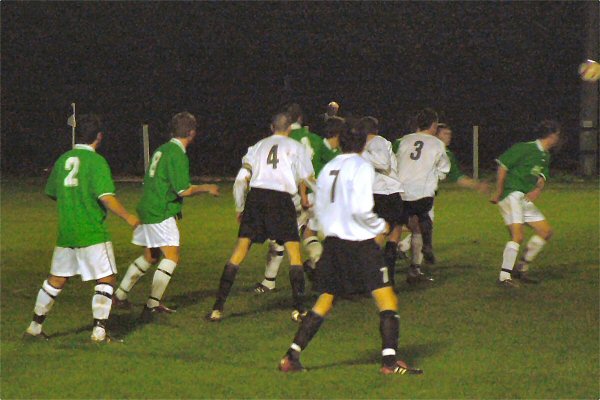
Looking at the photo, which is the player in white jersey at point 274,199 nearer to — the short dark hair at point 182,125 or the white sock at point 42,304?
the short dark hair at point 182,125

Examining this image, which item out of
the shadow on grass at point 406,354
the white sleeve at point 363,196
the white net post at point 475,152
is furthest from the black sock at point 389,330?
the white net post at point 475,152

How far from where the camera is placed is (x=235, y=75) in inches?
1357

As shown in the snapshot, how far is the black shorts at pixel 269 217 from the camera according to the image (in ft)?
32.4

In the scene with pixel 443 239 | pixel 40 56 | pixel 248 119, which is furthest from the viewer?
pixel 40 56

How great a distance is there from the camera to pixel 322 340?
8.99 meters

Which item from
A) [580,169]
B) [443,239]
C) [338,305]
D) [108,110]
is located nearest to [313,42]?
[108,110]

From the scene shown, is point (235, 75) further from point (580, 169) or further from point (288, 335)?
point (288, 335)

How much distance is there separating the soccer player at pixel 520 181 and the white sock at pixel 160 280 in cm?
389

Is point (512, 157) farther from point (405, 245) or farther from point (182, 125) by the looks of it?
point (182, 125)

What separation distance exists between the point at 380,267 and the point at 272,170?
235cm

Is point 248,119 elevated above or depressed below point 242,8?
below

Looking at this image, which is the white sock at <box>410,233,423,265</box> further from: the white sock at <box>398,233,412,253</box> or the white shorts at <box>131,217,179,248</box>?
the white shorts at <box>131,217,179,248</box>

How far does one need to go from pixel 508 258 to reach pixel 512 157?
112 cm

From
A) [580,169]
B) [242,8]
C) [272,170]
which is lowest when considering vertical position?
[580,169]
